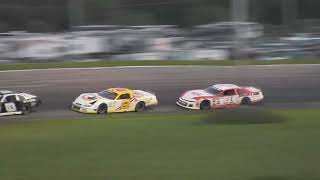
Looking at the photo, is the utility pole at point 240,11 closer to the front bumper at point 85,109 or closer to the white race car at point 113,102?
the white race car at point 113,102

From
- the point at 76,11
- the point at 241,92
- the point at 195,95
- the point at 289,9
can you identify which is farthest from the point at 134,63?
the point at 289,9

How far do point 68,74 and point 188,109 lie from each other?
10160mm

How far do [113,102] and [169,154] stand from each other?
49.1 feet

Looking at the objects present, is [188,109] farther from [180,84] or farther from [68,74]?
[68,74]

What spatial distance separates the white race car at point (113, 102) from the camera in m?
21.4

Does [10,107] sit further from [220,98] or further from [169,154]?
[169,154]

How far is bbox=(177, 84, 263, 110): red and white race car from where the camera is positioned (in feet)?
72.9

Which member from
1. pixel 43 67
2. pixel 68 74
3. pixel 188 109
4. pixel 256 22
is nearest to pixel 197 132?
pixel 188 109

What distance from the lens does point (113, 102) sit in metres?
21.7

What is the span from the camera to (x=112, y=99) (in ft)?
71.3

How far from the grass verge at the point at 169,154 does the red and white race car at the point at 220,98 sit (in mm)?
13168

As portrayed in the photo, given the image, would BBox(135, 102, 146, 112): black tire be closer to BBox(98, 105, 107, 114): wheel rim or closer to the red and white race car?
BBox(98, 105, 107, 114): wheel rim

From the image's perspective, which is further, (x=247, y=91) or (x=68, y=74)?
(x=68, y=74)

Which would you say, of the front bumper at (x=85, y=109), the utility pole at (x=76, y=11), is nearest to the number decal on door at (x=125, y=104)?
the front bumper at (x=85, y=109)
